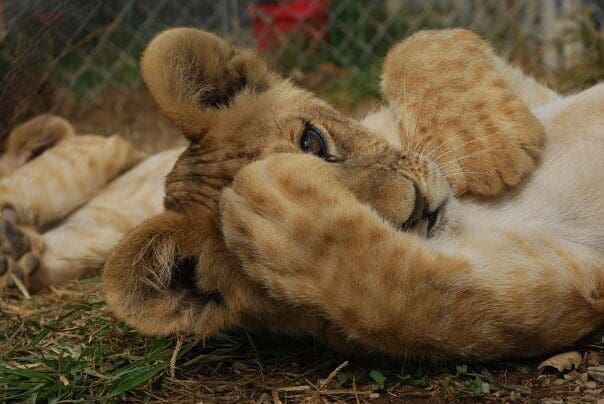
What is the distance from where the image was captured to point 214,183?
2705mm

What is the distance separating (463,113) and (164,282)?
1.21 metres

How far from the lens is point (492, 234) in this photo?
2.63 metres

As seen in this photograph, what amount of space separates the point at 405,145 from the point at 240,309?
0.87 meters

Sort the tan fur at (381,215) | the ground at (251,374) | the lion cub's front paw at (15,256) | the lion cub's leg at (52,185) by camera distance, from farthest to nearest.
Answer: the lion cub's leg at (52,185)
the lion cub's front paw at (15,256)
the ground at (251,374)
the tan fur at (381,215)

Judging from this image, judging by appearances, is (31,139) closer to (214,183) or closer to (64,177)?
(64,177)

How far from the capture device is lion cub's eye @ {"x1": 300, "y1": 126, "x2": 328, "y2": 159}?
2.72m

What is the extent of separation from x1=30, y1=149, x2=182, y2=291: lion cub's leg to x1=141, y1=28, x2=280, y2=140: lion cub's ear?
4.47 ft

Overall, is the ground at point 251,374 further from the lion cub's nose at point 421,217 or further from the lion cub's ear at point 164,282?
the lion cub's nose at point 421,217

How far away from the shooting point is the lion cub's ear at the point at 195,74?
281 cm

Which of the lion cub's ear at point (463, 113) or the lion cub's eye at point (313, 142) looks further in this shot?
the lion cub's ear at point (463, 113)

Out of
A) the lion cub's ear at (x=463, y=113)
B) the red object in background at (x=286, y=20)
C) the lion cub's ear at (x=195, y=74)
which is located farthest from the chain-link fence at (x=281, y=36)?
the lion cub's ear at (x=463, y=113)

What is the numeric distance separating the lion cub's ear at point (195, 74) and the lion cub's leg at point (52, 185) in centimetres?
173

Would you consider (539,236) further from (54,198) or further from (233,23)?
(233,23)

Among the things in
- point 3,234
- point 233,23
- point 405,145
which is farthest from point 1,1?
point 405,145
